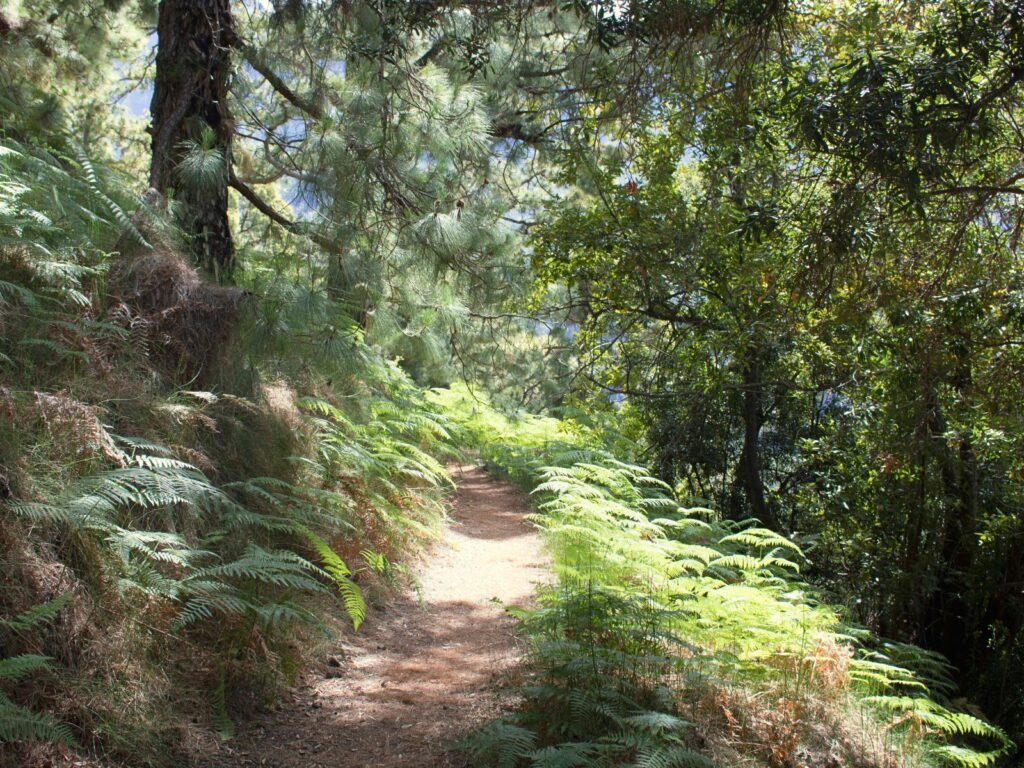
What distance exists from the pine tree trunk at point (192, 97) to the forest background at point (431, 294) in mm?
30

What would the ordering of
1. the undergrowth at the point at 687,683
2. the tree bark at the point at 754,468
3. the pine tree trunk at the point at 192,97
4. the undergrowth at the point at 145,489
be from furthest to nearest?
the tree bark at the point at 754,468 < the pine tree trunk at the point at 192,97 < the undergrowth at the point at 687,683 < the undergrowth at the point at 145,489

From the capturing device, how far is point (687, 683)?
4.39 metres

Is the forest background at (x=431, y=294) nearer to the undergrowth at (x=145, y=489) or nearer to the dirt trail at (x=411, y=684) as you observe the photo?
the undergrowth at (x=145, y=489)

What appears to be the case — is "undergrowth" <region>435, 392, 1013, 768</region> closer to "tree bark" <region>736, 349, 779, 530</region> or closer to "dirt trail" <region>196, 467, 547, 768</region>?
"dirt trail" <region>196, 467, 547, 768</region>

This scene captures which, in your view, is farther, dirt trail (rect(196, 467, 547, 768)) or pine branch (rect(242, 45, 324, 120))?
pine branch (rect(242, 45, 324, 120))

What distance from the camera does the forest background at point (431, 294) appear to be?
4262 mm

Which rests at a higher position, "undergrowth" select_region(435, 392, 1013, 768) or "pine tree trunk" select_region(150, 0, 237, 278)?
"pine tree trunk" select_region(150, 0, 237, 278)

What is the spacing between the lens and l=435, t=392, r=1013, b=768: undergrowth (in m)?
3.93

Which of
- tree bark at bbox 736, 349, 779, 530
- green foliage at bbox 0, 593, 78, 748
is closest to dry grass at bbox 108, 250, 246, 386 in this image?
green foliage at bbox 0, 593, 78, 748

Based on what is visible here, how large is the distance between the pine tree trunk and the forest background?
0.10 ft

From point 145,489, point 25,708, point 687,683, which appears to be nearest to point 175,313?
point 145,489

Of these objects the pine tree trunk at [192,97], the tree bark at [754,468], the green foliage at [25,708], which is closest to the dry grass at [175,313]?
the pine tree trunk at [192,97]

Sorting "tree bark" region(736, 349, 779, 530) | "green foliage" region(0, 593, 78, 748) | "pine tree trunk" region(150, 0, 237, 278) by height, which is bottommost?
"green foliage" region(0, 593, 78, 748)

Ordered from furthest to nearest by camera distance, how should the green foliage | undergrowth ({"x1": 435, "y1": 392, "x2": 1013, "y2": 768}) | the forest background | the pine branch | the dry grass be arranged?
the pine branch < the dry grass < the forest background < undergrowth ({"x1": 435, "y1": 392, "x2": 1013, "y2": 768}) < the green foliage
